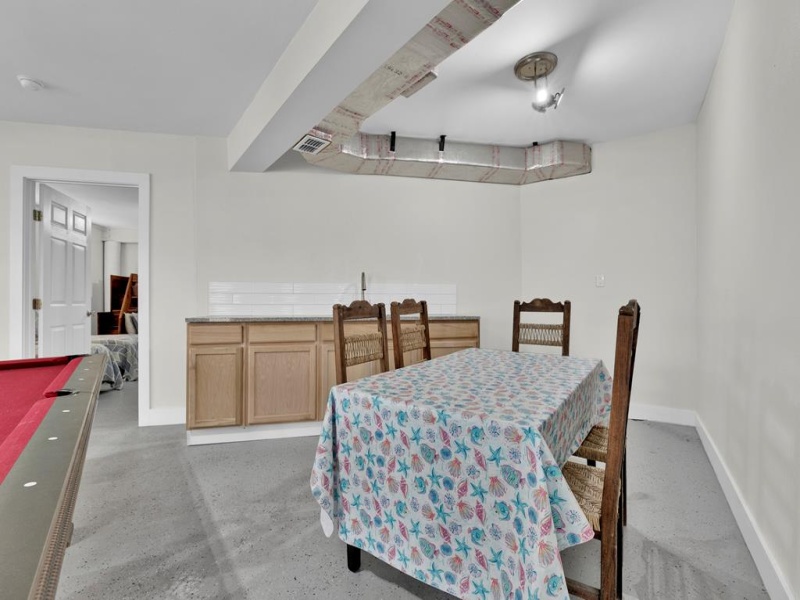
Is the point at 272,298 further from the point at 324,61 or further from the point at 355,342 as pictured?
the point at 324,61

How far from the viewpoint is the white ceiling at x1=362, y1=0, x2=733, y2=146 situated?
7.06 ft

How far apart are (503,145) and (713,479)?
9.51 ft

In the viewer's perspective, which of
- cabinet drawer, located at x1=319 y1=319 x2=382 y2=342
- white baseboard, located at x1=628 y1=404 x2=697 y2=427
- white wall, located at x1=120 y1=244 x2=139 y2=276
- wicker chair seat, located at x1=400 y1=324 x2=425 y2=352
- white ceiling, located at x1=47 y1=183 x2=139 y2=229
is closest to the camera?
wicker chair seat, located at x1=400 y1=324 x2=425 y2=352

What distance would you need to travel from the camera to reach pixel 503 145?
12.6 ft

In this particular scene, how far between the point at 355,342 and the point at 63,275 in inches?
135

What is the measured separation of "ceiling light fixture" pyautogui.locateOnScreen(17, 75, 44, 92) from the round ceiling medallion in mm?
2934

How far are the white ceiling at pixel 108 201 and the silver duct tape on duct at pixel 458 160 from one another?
2.40 meters

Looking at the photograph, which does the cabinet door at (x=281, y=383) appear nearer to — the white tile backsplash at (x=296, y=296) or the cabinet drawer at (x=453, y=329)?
the white tile backsplash at (x=296, y=296)

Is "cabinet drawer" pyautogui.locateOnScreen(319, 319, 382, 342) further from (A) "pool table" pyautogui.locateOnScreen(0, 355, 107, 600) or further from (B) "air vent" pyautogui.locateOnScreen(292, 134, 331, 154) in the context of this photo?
(A) "pool table" pyautogui.locateOnScreen(0, 355, 107, 600)

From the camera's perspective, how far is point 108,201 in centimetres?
550

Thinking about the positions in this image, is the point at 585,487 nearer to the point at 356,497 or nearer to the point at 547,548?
the point at 547,548

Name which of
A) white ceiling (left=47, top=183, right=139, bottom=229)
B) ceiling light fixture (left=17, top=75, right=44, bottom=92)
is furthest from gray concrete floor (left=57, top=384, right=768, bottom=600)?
white ceiling (left=47, top=183, right=139, bottom=229)

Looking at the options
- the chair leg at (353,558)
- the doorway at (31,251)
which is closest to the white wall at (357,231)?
the doorway at (31,251)

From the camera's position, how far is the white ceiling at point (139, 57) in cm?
204
